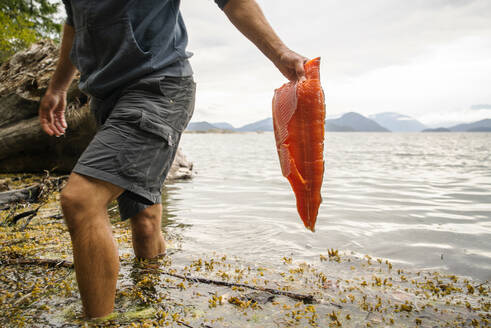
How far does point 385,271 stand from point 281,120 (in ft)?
6.82

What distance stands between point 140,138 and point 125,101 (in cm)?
30

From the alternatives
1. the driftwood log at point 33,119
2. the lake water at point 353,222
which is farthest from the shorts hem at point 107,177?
the driftwood log at point 33,119

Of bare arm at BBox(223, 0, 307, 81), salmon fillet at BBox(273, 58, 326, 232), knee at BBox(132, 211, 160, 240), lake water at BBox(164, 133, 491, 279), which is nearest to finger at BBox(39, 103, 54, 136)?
knee at BBox(132, 211, 160, 240)

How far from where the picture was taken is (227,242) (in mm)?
4527

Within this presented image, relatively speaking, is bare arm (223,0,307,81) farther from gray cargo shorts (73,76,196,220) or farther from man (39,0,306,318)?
gray cargo shorts (73,76,196,220)

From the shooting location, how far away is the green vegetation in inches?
771

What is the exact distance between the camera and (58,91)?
2.94m

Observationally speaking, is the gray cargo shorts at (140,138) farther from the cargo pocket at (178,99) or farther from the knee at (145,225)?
the knee at (145,225)

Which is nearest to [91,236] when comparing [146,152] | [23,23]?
[146,152]

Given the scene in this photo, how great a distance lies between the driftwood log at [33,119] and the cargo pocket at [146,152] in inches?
269

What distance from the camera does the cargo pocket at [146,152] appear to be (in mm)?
2098

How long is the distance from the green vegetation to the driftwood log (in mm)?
12983

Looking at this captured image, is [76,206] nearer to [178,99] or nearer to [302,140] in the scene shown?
[178,99]

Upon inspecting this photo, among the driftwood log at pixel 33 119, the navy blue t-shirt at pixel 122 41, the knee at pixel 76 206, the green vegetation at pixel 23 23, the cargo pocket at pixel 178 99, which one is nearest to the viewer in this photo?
the knee at pixel 76 206
